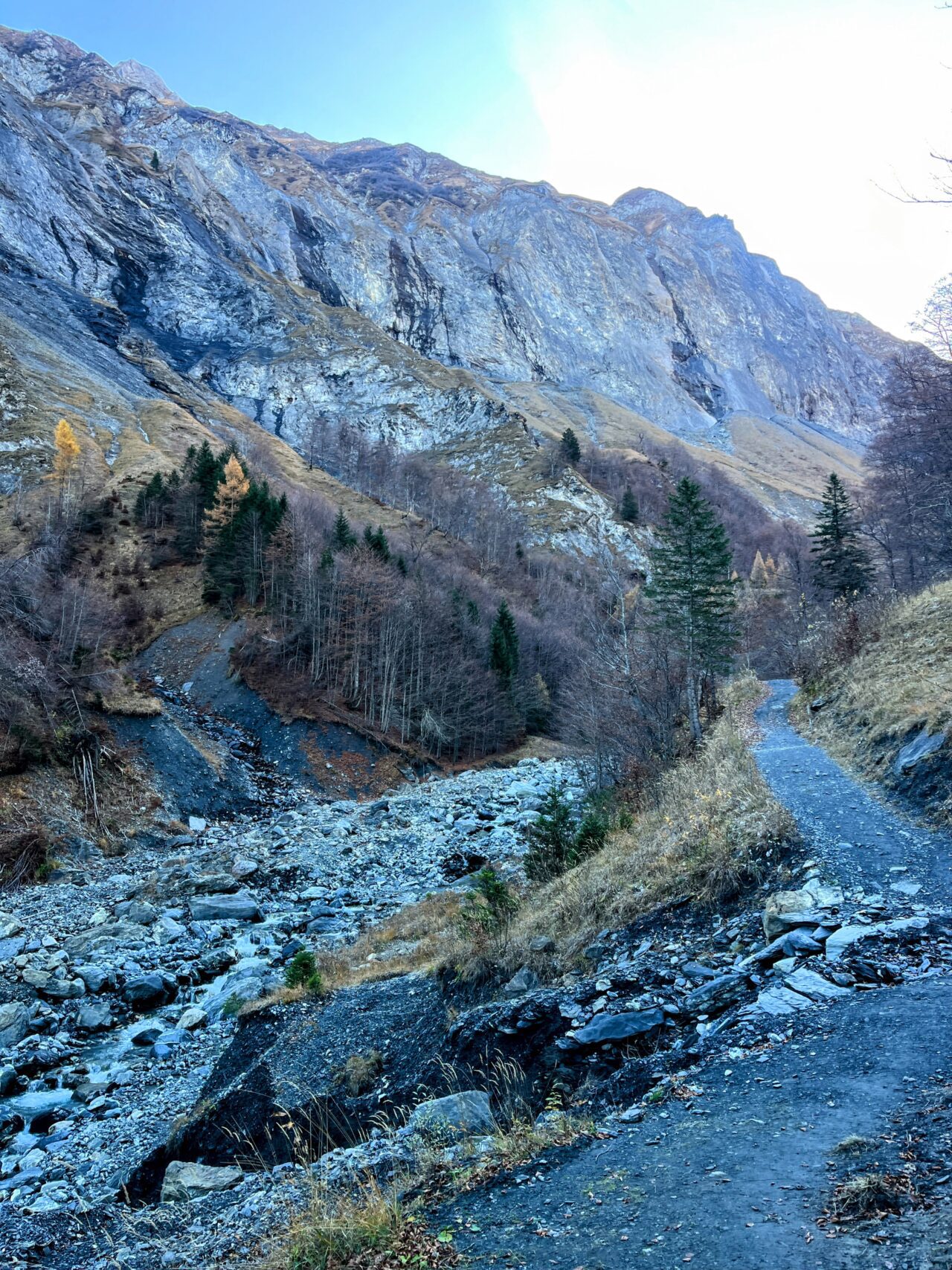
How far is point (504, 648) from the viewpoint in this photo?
52594mm

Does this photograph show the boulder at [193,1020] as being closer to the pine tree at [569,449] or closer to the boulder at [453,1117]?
the boulder at [453,1117]

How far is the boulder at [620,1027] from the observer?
6445 millimetres

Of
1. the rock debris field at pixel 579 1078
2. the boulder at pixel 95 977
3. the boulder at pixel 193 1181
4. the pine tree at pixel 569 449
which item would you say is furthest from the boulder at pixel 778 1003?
the pine tree at pixel 569 449

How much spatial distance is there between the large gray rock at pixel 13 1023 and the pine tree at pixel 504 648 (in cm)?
3915

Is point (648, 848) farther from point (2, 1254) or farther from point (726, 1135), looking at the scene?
point (2, 1254)

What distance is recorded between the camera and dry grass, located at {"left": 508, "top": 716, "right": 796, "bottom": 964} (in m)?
8.91

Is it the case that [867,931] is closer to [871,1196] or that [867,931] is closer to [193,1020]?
[871,1196]

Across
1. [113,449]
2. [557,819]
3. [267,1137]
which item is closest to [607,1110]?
[267,1137]

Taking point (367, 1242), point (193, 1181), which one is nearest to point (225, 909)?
point (193, 1181)

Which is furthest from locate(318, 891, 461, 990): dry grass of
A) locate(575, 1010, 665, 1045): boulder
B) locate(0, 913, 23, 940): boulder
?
locate(0, 913, 23, 940): boulder

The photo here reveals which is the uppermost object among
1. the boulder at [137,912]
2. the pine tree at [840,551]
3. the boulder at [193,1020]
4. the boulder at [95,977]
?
the pine tree at [840,551]

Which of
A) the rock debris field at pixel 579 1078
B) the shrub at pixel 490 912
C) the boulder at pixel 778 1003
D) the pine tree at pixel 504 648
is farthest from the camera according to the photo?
the pine tree at pixel 504 648

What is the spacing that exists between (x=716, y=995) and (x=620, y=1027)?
1002mm

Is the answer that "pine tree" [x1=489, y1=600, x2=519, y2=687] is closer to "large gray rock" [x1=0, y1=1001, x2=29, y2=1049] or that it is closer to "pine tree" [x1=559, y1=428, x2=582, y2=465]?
"large gray rock" [x1=0, y1=1001, x2=29, y2=1049]
